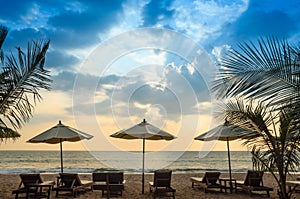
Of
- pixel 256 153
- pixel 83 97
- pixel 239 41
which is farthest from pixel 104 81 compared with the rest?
pixel 239 41

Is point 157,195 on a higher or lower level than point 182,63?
lower

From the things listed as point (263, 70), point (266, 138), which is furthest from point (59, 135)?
point (263, 70)

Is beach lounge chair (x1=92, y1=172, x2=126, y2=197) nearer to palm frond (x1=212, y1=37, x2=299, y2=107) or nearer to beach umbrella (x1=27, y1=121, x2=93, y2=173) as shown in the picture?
beach umbrella (x1=27, y1=121, x2=93, y2=173)

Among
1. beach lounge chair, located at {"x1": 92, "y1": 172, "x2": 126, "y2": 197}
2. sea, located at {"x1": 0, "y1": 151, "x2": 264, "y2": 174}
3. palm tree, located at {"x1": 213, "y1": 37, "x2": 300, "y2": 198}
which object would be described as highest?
palm tree, located at {"x1": 213, "y1": 37, "x2": 300, "y2": 198}

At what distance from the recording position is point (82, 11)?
9656 millimetres

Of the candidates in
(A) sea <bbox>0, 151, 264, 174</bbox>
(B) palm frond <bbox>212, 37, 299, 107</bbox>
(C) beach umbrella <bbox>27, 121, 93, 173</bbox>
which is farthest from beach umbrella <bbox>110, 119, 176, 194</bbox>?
(A) sea <bbox>0, 151, 264, 174</bbox>

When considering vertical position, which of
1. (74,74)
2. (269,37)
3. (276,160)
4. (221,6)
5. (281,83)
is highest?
(221,6)

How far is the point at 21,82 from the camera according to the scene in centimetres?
525

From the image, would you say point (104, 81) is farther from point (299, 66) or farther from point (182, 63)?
point (299, 66)

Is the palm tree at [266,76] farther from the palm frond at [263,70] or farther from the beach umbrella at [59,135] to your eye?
the beach umbrella at [59,135]

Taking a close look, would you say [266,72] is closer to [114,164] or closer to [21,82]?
[21,82]

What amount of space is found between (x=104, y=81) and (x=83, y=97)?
81 cm

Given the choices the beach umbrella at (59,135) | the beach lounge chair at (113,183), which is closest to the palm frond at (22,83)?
the beach umbrella at (59,135)

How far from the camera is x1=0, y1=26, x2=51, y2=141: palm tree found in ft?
17.0
